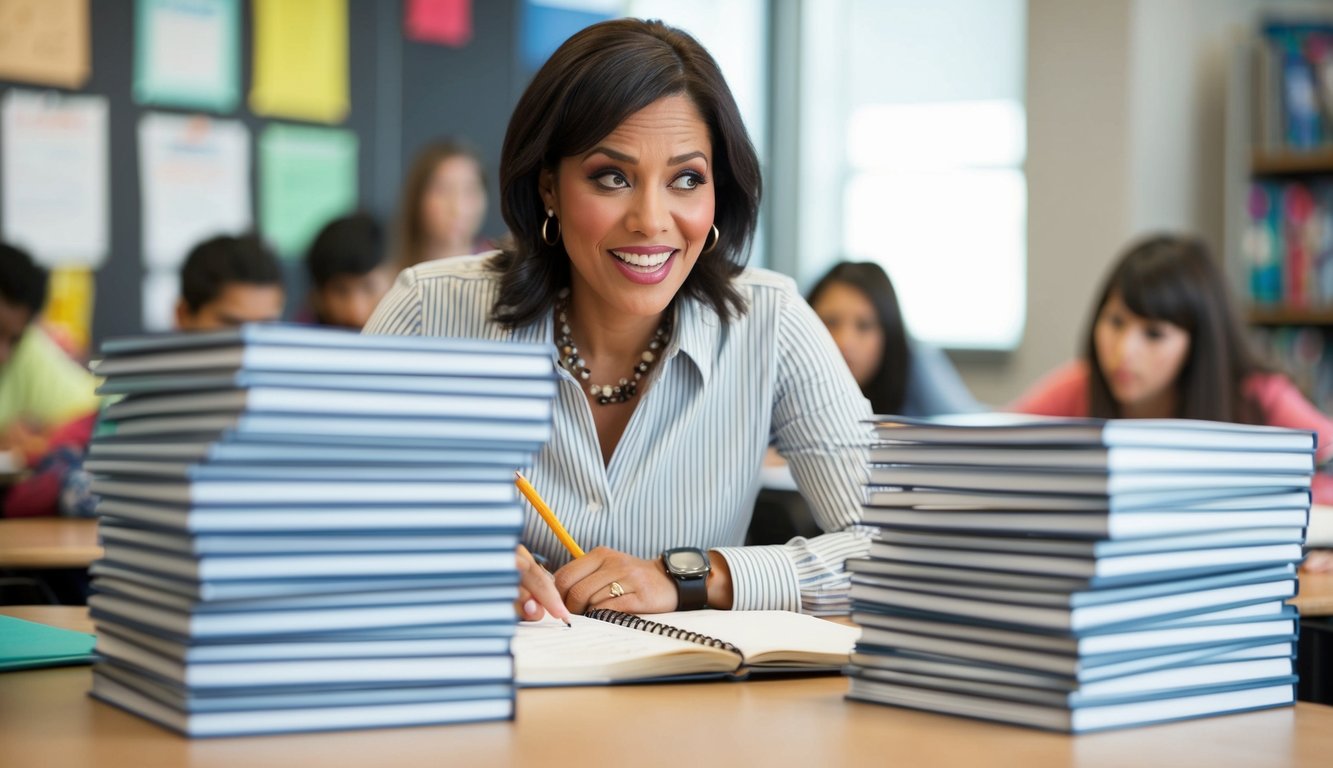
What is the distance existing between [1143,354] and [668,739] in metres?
2.56

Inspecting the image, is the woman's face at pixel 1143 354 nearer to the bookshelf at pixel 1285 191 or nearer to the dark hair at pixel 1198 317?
the dark hair at pixel 1198 317

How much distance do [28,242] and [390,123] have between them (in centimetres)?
133

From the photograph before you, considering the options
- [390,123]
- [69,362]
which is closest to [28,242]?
[69,362]

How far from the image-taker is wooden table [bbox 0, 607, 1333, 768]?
34.8 inches

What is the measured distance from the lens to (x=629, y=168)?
65.9 inches

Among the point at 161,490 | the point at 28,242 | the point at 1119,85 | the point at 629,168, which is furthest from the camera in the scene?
the point at 1119,85

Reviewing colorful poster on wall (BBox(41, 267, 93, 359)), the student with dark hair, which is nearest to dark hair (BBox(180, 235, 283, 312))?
the student with dark hair

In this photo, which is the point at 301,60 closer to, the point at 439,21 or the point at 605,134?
the point at 439,21

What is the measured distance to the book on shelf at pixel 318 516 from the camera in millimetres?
864

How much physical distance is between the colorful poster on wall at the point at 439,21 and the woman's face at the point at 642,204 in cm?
361

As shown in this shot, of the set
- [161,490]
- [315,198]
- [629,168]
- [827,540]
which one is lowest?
[827,540]

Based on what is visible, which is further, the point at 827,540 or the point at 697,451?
the point at 697,451

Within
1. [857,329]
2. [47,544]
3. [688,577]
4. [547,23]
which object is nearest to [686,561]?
[688,577]

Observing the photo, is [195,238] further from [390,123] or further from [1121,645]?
[1121,645]
